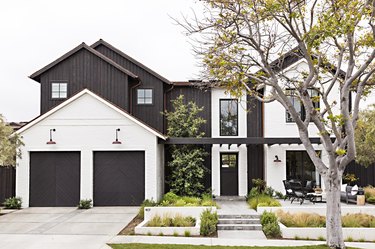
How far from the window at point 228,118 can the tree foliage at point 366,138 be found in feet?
19.8

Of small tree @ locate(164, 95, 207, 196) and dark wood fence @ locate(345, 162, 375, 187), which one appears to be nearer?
small tree @ locate(164, 95, 207, 196)

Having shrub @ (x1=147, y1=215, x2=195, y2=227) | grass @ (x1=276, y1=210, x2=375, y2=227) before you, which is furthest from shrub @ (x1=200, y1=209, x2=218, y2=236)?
grass @ (x1=276, y1=210, x2=375, y2=227)

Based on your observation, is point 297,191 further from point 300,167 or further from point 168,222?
point 168,222

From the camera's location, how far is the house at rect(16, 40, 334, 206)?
58.5ft

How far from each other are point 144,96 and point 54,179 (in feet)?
20.6

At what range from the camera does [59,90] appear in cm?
1984

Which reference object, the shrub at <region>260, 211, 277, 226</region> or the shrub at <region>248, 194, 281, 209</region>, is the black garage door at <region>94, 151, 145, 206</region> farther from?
the shrub at <region>260, 211, 277, 226</region>

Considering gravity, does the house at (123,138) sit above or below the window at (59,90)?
below

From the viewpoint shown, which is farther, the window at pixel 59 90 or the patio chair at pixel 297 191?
the window at pixel 59 90

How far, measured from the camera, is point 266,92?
1959 cm

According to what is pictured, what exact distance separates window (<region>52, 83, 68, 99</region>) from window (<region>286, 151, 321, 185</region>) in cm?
1163

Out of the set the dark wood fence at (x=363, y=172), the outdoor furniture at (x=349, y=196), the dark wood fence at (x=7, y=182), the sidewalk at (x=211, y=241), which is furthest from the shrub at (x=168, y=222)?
the dark wood fence at (x=363, y=172)

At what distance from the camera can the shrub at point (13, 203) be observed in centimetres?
1728

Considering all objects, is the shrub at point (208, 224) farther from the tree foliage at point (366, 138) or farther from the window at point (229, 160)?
A: the tree foliage at point (366, 138)
